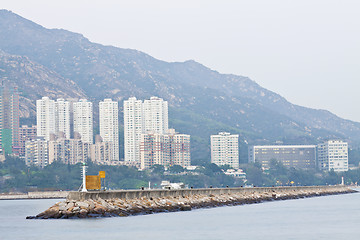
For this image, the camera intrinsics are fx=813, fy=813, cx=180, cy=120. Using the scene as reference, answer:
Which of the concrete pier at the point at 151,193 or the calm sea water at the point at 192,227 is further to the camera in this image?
the concrete pier at the point at 151,193

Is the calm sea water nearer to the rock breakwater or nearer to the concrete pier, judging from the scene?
the rock breakwater

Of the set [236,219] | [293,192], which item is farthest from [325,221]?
[293,192]

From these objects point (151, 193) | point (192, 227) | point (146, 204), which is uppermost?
point (151, 193)

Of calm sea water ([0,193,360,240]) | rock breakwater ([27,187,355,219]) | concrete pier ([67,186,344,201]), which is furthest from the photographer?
concrete pier ([67,186,344,201])

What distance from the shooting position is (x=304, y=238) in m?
53.7

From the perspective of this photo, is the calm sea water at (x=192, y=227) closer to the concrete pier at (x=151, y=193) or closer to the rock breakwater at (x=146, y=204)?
the rock breakwater at (x=146, y=204)

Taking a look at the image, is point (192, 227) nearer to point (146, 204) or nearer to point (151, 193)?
point (146, 204)

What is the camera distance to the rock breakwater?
215 ft

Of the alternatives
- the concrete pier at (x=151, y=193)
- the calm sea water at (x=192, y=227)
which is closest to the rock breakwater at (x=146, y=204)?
the concrete pier at (x=151, y=193)

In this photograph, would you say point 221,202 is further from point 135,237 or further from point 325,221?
point 135,237

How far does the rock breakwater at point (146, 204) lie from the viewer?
215 feet

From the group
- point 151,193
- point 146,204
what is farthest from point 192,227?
point 151,193

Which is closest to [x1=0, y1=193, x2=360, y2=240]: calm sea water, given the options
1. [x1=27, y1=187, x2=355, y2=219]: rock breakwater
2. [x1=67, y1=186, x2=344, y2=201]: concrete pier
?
[x1=27, y1=187, x2=355, y2=219]: rock breakwater

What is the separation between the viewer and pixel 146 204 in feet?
252
